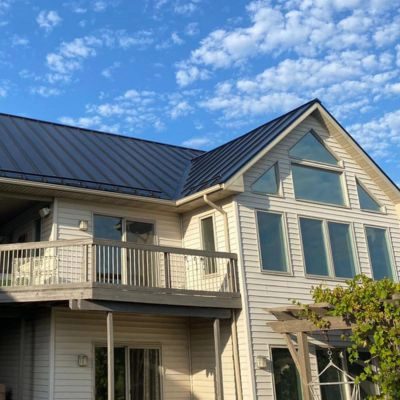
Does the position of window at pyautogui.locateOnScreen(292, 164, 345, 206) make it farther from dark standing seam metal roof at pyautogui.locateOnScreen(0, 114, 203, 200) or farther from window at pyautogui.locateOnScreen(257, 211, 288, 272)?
dark standing seam metal roof at pyautogui.locateOnScreen(0, 114, 203, 200)

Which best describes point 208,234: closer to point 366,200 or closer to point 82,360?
point 82,360

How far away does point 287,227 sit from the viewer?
1410 centimetres

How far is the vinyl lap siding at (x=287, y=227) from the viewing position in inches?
503

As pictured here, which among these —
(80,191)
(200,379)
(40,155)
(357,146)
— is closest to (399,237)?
(357,146)

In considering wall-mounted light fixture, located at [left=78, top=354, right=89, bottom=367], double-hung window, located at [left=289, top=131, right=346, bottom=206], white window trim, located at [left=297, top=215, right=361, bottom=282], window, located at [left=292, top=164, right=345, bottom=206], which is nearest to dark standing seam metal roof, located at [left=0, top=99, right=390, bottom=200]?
double-hung window, located at [left=289, top=131, right=346, bottom=206]

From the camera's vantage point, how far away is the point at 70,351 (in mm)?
11828

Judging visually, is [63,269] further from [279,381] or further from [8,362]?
[279,381]

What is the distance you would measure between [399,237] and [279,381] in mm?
6537

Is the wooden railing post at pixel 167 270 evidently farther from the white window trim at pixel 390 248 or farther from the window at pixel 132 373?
the white window trim at pixel 390 248

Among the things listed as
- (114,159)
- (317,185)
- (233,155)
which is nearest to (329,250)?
(317,185)

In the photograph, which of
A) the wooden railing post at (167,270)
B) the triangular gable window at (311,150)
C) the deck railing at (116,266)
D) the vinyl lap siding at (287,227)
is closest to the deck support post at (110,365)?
the deck railing at (116,266)

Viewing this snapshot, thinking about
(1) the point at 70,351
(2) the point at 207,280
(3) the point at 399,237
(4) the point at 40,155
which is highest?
(4) the point at 40,155

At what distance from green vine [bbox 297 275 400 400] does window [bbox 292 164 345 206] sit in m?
5.01

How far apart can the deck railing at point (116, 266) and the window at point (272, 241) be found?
3.50 ft
